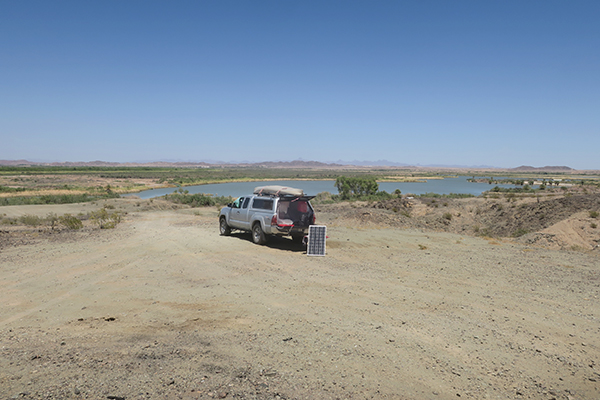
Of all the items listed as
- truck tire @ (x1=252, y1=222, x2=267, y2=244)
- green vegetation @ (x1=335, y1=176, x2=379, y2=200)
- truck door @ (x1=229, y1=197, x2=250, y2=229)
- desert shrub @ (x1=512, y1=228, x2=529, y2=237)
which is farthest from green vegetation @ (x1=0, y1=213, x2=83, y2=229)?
green vegetation @ (x1=335, y1=176, x2=379, y2=200)

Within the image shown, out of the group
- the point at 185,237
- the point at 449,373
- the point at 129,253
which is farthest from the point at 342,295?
the point at 185,237

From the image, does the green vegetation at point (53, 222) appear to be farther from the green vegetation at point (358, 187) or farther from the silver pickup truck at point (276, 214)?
the green vegetation at point (358, 187)

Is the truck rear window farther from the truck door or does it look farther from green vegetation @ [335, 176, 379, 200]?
green vegetation @ [335, 176, 379, 200]

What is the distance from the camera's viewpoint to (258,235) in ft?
48.9

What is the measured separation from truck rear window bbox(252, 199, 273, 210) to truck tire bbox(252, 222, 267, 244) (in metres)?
0.71

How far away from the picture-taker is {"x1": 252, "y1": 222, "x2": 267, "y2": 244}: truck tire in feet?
48.1

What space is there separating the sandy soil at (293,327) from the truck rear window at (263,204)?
2.53 m

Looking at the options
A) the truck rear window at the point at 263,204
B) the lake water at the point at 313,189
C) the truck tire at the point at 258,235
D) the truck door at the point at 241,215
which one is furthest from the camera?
the lake water at the point at 313,189

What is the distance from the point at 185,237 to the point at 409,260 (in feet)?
30.6

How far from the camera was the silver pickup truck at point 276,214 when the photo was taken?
45.9 feet

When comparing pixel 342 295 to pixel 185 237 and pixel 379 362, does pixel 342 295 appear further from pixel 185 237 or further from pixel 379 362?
pixel 185 237

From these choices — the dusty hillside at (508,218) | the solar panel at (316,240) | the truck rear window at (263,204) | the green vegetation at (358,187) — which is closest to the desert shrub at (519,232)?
the dusty hillside at (508,218)

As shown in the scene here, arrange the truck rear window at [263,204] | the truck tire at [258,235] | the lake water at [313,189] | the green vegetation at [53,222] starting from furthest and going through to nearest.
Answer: the lake water at [313,189], the green vegetation at [53,222], the truck tire at [258,235], the truck rear window at [263,204]

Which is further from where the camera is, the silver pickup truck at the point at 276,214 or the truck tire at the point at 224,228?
the truck tire at the point at 224,228
